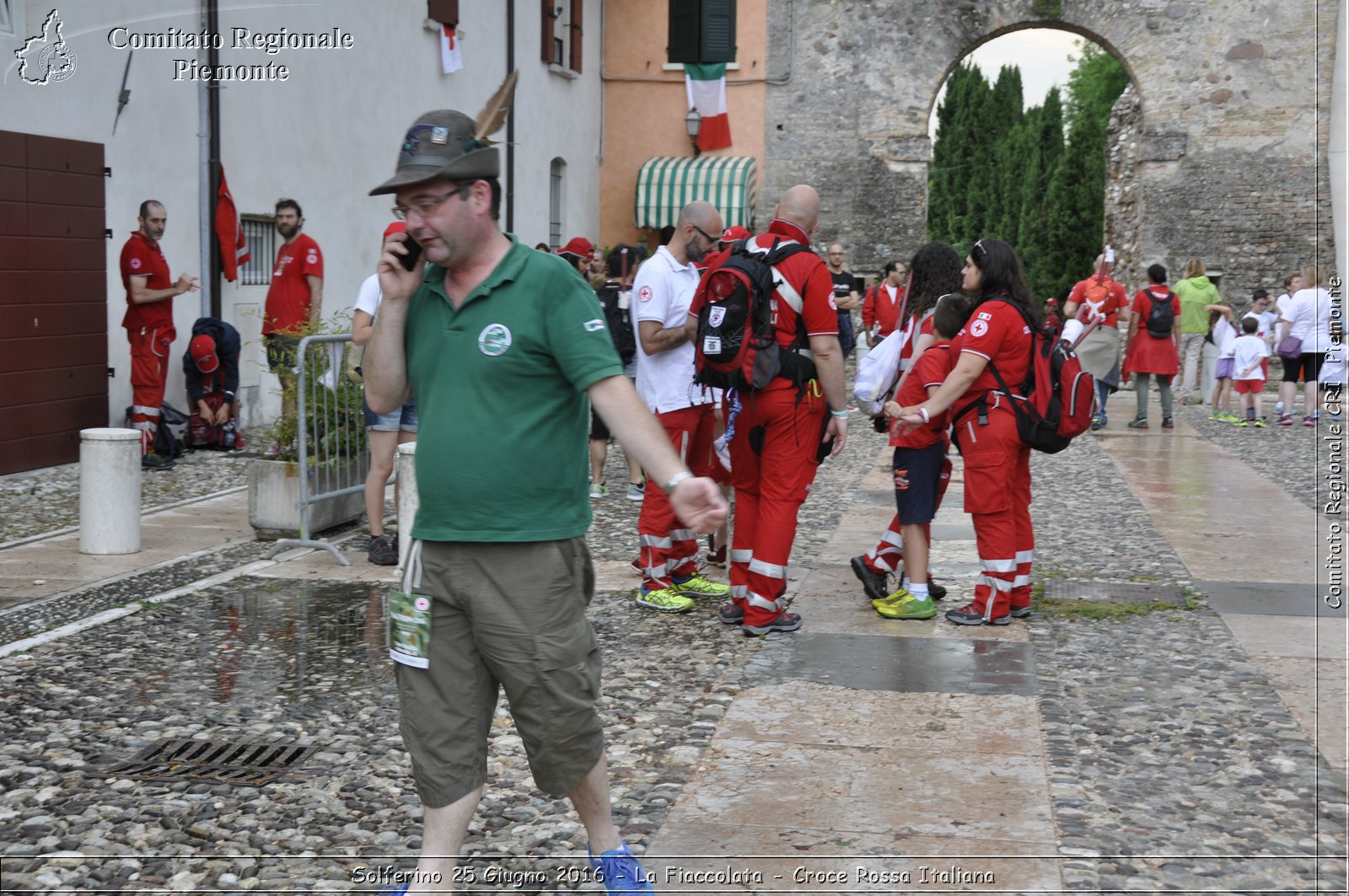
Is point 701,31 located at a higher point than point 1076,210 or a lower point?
higher

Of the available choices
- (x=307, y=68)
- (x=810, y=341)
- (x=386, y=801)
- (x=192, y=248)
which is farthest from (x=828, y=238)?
(x=386, y=801)

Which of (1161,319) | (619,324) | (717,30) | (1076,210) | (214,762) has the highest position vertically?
(717,30)

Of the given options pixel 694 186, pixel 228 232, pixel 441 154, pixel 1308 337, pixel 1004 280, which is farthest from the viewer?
pixel 694 186

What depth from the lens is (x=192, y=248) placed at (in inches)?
523

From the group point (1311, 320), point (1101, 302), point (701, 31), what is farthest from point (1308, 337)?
point (701, 31)

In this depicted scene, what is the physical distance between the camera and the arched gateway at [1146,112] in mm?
23844

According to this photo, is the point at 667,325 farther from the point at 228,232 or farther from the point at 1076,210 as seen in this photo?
the point at 1076,210

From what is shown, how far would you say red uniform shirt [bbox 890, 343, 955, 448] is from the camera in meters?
6.51

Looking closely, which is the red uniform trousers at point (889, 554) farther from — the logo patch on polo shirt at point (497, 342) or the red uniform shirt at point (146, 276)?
the red uniform shirt at point (146, 276)

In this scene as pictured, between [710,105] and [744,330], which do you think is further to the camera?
[710,105]

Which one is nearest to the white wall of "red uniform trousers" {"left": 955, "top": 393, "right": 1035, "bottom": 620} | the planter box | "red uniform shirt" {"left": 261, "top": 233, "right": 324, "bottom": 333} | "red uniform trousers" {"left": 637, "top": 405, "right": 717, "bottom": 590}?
"red uniform shirt" {"left": 261, "top": 233, "right": 324, "bottom": 333}

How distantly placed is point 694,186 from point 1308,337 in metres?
11.8

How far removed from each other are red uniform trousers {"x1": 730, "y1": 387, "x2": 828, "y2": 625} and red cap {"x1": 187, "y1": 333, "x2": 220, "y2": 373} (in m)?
7.62

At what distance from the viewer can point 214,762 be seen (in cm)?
449
